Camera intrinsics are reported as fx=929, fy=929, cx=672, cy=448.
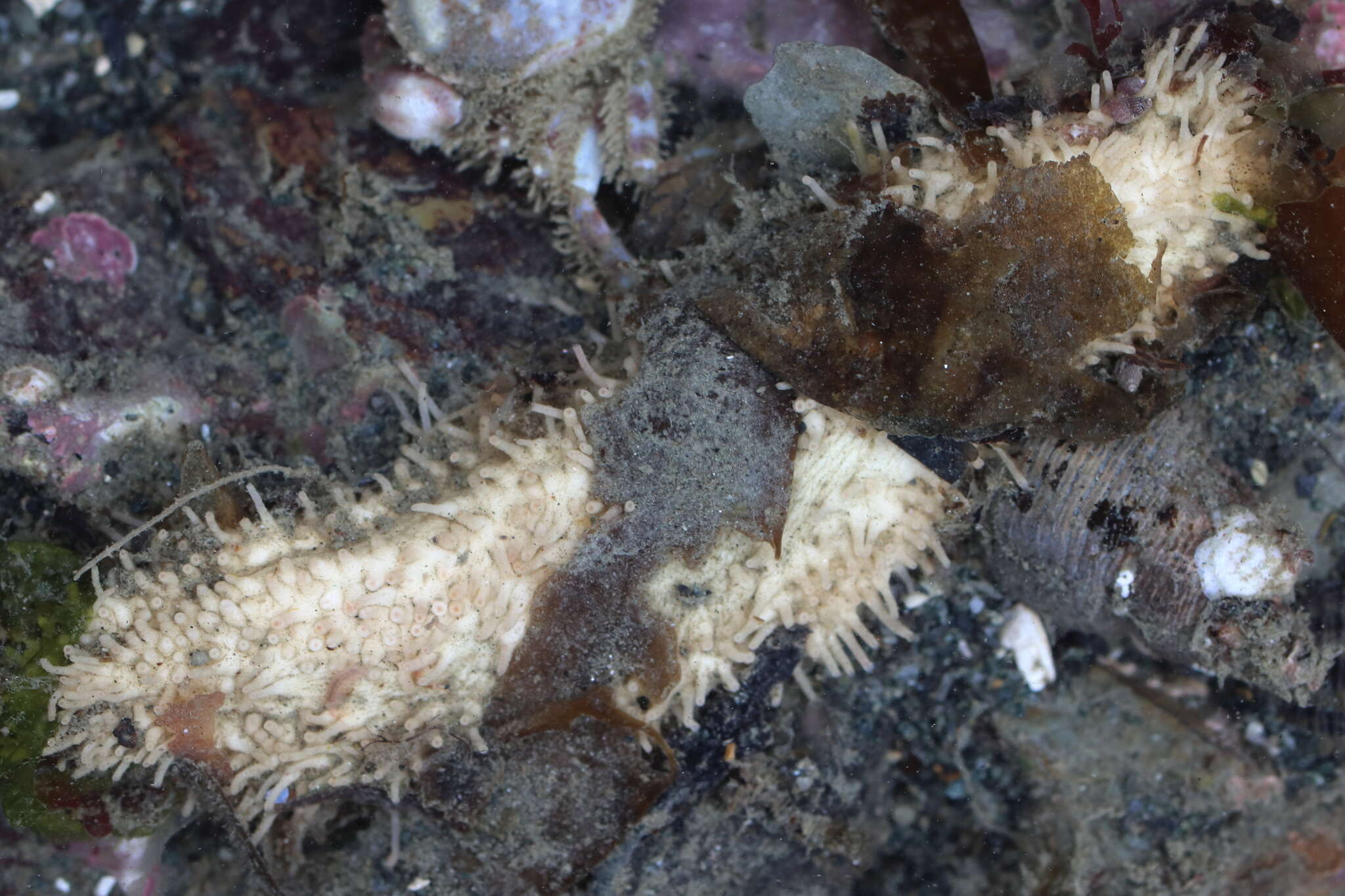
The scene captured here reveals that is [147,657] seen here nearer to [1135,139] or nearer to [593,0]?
[593,0]

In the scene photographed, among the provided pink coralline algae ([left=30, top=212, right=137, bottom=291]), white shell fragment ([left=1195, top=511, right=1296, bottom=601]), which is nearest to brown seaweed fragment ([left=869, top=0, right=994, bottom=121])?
white shell fragment ([left=1195, top=511, right=1296, bottom=601])

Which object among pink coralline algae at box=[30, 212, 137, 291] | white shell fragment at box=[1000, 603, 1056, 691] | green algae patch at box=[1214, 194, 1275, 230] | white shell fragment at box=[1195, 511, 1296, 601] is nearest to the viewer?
green algae patch at box=[1214, 194, 1275, 230]

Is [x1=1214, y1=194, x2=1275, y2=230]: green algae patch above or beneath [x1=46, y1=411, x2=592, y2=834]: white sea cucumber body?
above

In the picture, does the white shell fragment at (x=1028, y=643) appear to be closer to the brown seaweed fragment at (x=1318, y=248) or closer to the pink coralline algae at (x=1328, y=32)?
the brown seaweed fragment at (x=1318, y=248)

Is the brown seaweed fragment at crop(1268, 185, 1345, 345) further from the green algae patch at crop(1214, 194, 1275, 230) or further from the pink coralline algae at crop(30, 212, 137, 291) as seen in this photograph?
the pink coralline algae at crop(30, 212, 137, 291)

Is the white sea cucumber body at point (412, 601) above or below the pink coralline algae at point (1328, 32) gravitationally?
below

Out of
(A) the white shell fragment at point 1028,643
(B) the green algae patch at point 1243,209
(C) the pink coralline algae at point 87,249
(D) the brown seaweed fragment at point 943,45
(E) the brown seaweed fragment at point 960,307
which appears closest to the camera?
(E) the brown seaweed fragment at point 960,307

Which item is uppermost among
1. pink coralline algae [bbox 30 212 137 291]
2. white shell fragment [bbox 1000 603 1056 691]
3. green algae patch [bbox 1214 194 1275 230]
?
green algae patch [bbox 1214 194 1275 230]

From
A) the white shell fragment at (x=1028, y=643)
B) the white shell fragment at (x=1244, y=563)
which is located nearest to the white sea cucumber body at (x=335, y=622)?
the white shell fragment at (x=1028, y=643)
